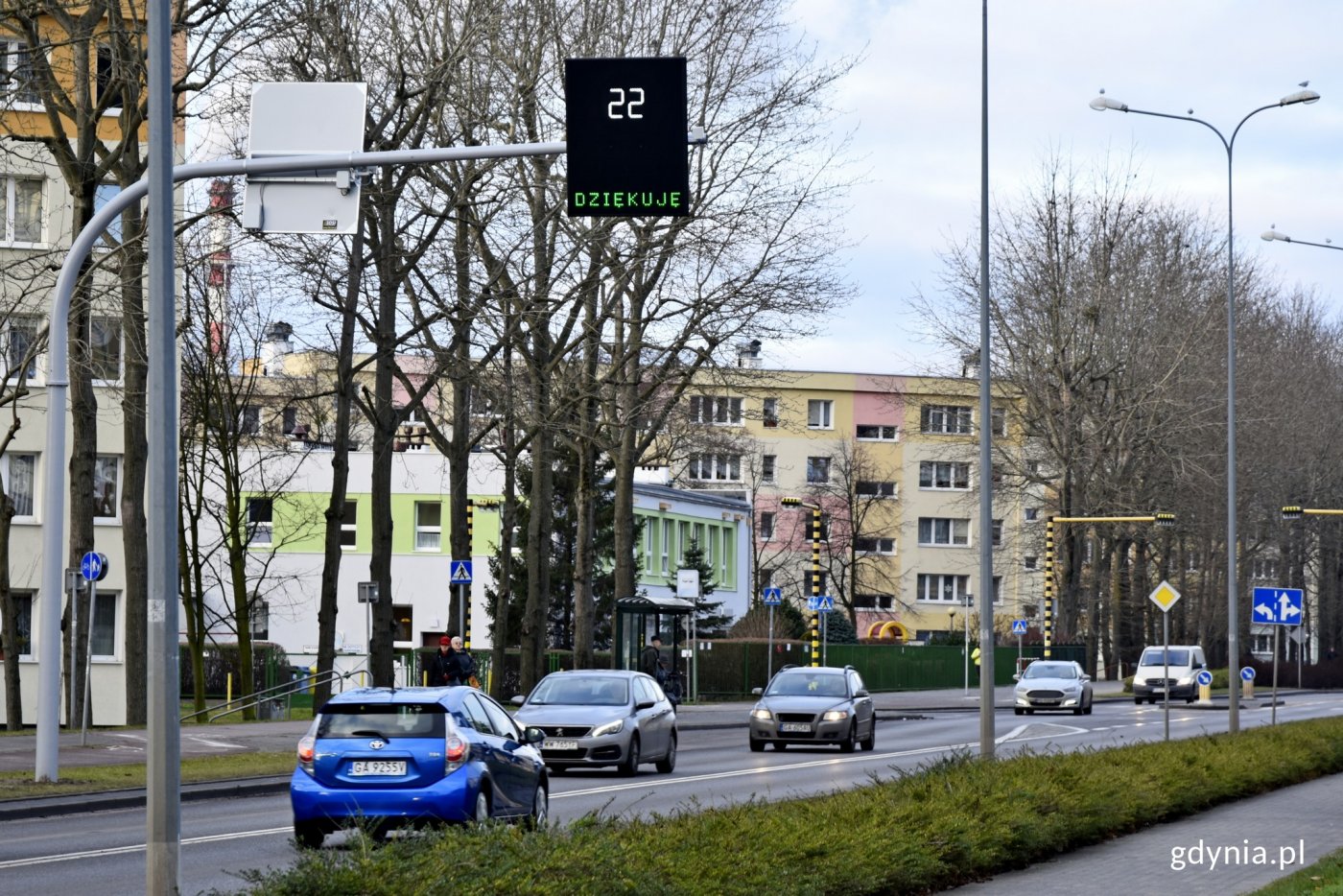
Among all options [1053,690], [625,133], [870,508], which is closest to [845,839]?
[625,133]

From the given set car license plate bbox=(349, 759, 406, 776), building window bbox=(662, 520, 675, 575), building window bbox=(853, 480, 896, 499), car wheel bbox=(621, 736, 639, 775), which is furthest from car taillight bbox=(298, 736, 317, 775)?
building window bbox=(853, 480, 896, 499)

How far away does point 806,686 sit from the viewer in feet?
111

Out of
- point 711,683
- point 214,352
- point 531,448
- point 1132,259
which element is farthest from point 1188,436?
point 214,352

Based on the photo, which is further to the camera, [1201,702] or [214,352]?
[1201,702]

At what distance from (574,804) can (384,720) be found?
5334mm

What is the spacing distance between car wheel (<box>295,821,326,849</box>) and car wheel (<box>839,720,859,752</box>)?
58.5 ft

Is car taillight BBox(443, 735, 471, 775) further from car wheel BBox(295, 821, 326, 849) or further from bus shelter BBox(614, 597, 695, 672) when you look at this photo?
bus shelter BBox(614, 597, 695, 672)

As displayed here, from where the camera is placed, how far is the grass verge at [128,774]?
20.3 m

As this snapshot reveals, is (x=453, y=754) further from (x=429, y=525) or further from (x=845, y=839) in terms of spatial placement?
(x=429, y=525)

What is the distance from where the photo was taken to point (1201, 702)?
60.3 m

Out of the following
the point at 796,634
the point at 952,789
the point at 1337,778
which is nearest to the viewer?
the point at 952,789

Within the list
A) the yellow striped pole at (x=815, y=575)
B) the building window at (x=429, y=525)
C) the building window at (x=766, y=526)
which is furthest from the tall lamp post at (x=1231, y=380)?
the building window at (x=766, y=526)

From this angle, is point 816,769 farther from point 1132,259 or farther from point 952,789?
point 1132,259

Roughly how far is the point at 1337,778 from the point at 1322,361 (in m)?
59.6
